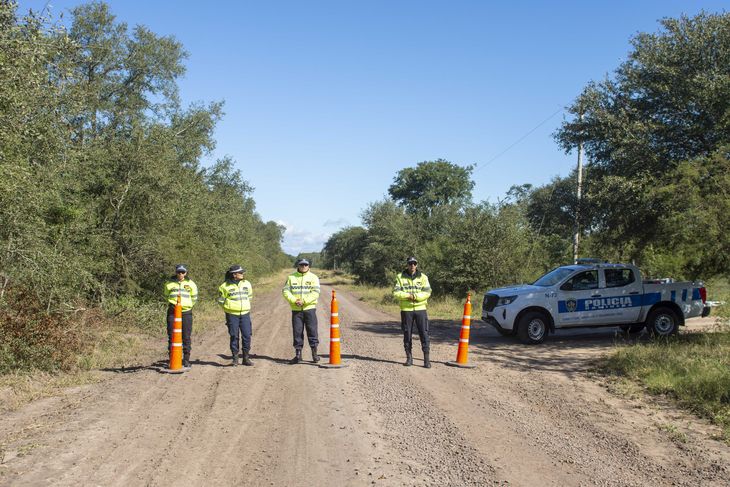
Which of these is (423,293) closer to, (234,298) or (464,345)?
(464,345)

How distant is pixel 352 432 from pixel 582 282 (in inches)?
373

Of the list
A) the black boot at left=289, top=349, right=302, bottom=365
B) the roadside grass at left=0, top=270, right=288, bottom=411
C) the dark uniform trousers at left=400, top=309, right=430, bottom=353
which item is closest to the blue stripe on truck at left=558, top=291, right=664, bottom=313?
the dark uniform trousers at left=400, top=309, right=430, bottom=353

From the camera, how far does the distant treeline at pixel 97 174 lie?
8234mm

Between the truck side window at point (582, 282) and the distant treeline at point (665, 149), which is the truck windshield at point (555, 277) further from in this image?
the distant treeline at point (665, 149)

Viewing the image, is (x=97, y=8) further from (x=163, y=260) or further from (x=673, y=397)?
(x=673, y=397)

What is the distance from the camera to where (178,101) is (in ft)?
93.0

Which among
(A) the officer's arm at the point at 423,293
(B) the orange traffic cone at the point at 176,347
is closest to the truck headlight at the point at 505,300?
(A) the officer's arm at the point at 423,293

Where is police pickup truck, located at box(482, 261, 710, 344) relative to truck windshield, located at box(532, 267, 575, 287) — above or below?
below

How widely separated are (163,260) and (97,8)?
1491 cm

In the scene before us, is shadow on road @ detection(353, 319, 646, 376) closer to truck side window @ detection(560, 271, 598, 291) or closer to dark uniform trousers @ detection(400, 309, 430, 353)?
truck side window @ detection(560, 271, 598, 291)

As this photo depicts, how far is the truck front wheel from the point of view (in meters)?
13.5

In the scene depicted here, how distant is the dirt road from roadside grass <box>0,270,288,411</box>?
56 cm

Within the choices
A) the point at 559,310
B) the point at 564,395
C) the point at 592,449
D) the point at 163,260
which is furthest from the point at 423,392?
the point at 163,260

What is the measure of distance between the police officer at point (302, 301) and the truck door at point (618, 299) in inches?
294
